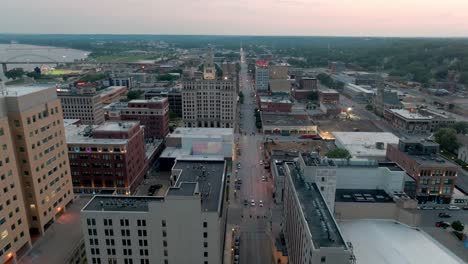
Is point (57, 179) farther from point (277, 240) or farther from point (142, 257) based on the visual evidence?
point (277, 240)

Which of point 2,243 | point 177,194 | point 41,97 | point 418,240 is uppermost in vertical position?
point 41,97

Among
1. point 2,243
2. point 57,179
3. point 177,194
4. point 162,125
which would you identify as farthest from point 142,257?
point 162,125

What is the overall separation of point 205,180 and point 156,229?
1629 cm

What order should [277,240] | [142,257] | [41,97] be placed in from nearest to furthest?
[142,257] → [41,97] → [277,240]

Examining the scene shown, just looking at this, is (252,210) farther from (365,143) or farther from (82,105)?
(82,105)

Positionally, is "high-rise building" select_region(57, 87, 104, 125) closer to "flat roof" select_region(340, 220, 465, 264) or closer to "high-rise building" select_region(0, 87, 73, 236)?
"high-rise building" select_region(0, 87, 73, 236)

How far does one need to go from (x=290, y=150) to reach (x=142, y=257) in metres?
89.6

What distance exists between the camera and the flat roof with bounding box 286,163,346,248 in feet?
163

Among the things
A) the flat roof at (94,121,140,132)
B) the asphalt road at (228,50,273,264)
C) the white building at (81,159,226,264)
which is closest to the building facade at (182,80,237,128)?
the asphalt road at (228,50,273,264)

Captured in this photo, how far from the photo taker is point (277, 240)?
76875 millimetres

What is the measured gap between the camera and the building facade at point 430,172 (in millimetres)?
93375

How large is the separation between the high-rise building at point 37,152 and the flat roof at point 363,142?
9315 centimetres

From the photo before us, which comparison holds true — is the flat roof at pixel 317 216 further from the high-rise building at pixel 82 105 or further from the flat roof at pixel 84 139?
the high-rise building at pixel 82 105

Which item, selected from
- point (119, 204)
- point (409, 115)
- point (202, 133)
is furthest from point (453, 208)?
point (119, 204)
